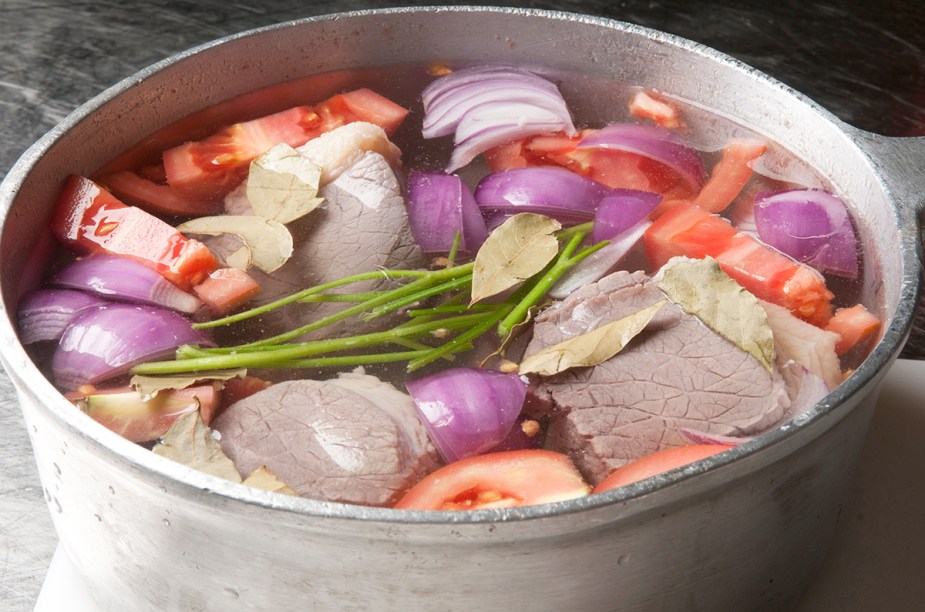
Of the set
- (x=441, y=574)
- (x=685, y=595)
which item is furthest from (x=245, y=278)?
(x=685, y=595)

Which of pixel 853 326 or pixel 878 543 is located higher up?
pixel 853 326

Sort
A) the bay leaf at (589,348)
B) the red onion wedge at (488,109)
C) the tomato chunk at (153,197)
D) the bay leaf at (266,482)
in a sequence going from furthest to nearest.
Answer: the red onion wedge at (488,109) < the tomato chunk at (153,197) < the bay leaf at (589,348) < the bay leaf at (266,482)

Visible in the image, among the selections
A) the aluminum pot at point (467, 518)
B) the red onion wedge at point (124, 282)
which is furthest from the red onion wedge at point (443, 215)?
the aluminum pot at point (467, 518)

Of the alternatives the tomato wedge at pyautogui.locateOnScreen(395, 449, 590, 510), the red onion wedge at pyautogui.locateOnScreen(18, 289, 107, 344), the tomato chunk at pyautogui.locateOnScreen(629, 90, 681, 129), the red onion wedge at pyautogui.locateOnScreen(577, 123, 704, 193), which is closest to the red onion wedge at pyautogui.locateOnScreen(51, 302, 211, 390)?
the red onion wedge at pyautogui.locateOnScreen(18, 289, 107, 344)

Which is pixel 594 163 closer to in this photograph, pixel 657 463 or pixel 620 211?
pixel 620 211

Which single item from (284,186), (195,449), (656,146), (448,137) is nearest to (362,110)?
(448,137)

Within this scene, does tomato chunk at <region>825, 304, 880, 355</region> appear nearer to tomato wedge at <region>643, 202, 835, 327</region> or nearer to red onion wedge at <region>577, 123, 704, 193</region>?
tomato wedge at <region>643, 202, 835, 327</region>

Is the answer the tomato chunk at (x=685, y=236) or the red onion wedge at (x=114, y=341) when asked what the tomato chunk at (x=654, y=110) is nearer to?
the tomato chunk at (x=685, y=236)
